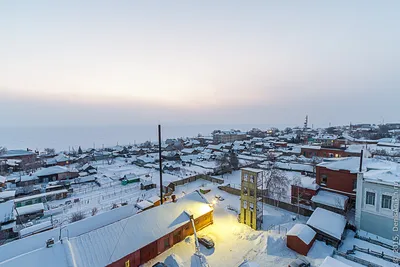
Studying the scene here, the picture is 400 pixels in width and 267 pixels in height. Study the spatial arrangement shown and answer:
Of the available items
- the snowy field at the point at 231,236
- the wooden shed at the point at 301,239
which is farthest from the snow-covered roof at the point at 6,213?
the wooden shed at the point at 301,239

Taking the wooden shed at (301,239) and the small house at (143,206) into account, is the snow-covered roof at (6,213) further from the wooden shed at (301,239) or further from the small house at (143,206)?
the wooden shed at (301,239)

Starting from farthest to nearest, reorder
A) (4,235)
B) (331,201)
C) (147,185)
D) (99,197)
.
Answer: (147,185)
(99,197)
(331,201)
(4,235)

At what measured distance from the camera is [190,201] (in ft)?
68.1

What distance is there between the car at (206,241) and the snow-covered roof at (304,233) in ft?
21.6

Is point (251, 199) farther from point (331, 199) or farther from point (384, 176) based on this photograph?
point (384, 176)

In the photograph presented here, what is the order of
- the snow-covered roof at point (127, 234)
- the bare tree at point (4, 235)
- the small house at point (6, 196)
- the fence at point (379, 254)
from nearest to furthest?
1. the snow-covered roof at point (127, 234)
2. the fence at point (379, 254)
3. the bare tree at point (4, 235)
4. the small house at point (6, 196)

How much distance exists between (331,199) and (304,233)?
26.3ft

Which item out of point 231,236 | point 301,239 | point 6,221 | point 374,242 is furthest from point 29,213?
point 374,242

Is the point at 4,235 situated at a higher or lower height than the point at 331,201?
lower

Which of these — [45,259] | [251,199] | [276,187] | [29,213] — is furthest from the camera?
[276,187]

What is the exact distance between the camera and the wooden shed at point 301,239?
1541 centimetres

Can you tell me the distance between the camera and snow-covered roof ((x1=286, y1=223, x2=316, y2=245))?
1550 centimetres

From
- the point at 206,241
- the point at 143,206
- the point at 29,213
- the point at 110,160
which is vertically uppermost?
the point at 143,206

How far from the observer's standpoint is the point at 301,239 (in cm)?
1541
